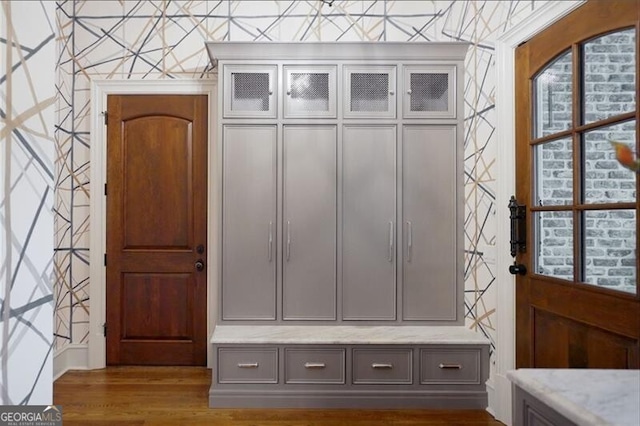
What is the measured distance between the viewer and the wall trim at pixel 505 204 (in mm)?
2352

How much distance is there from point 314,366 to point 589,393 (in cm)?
181

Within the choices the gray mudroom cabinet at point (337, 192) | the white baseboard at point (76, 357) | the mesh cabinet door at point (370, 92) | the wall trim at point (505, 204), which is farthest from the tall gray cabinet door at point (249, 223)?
the wall trim at point (505, 204)

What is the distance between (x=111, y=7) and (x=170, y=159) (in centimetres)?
126

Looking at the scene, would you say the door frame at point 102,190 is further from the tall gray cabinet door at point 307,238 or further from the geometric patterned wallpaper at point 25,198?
the geometric patterned wallpaper at point 25,198

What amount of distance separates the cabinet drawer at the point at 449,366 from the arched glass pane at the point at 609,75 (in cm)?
154

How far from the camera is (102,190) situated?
314 cm

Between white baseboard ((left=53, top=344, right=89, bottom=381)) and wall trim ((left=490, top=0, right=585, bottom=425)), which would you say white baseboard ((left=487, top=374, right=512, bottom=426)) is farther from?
white baseboard ((left=53, top=344, right=89, bottom=381))

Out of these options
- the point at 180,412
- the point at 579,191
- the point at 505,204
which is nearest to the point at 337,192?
the point at 505,204

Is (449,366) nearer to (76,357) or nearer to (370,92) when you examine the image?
(370,92)

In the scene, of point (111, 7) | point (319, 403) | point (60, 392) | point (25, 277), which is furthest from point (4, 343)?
point (111, 7)

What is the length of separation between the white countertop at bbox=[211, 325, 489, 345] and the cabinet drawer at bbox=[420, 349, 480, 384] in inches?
3.1

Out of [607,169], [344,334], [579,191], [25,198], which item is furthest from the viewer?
[344,334]

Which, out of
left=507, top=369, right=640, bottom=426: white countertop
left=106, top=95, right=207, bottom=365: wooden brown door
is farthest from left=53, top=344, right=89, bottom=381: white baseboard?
left=507, top=369, right=640, bottom=426: white countertop

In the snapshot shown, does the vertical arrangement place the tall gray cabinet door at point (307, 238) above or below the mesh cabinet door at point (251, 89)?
below
